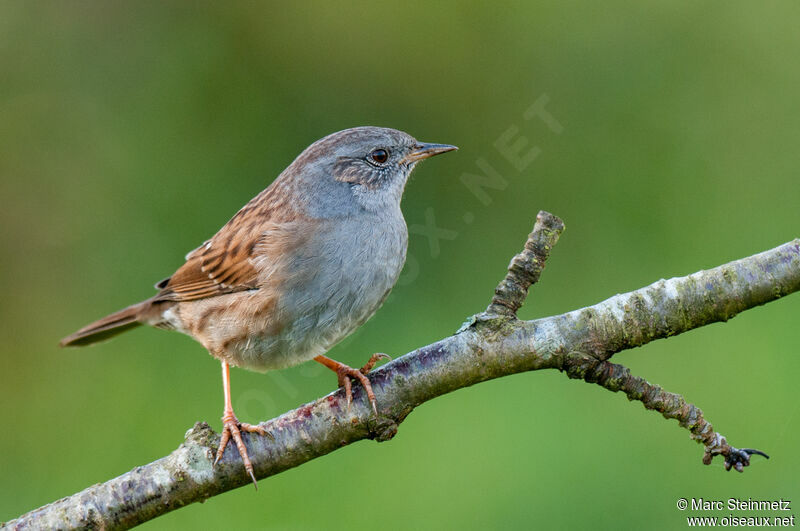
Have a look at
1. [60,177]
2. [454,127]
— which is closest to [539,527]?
[454,127]

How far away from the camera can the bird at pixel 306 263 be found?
4055 mm

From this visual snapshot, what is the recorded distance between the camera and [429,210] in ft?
22.0

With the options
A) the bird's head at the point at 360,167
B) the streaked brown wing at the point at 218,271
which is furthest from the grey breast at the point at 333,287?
the streaked brown wing at the point at 218,271

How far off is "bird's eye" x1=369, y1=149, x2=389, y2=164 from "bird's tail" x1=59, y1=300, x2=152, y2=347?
1.65 m

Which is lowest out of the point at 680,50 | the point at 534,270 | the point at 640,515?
the point at 640,515

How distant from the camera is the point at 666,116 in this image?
6672mm

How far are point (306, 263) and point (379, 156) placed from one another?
873mm

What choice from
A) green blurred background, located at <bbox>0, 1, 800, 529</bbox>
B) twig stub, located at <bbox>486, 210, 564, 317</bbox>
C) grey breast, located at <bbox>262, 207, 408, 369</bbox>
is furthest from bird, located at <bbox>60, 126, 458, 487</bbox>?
green blurred background, located at <bbox>0, 1, 800, 529</bbox>

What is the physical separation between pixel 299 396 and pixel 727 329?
294cm

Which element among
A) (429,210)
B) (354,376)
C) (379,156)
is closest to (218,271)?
(379,156)

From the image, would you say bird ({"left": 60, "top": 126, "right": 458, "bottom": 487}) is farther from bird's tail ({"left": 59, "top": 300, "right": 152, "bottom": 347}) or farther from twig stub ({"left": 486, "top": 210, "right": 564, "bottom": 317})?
twig stub ({"left": 486, "top": 210, "right": 564, "bottom": 317})

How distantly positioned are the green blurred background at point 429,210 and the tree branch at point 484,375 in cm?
180

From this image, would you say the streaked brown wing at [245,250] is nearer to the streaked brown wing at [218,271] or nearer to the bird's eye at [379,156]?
the streaked brown wing at [218,271]

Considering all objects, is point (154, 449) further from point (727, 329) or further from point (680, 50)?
point (680, 50)
